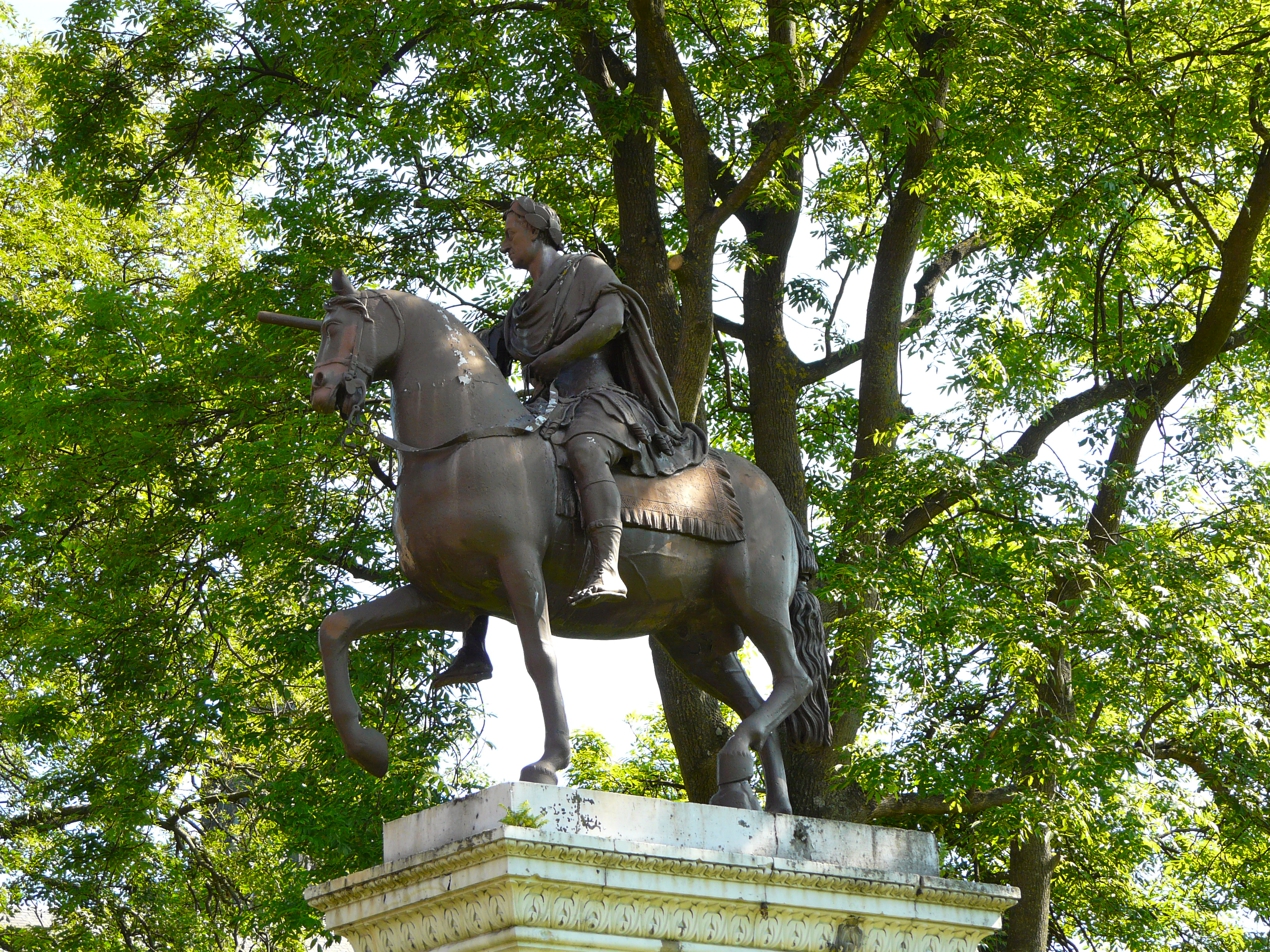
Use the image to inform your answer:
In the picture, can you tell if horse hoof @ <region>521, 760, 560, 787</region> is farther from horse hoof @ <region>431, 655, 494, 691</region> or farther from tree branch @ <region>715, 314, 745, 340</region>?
tree branch @ <region>715, 314, 745, 340</region>

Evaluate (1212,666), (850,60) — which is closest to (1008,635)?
(1212,666)

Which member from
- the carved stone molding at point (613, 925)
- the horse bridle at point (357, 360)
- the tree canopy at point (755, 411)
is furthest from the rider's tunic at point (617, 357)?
the tree canopy at point (755, 411)

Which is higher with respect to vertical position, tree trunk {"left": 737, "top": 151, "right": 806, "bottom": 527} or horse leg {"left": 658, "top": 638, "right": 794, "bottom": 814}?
tree trunk {"left": 737, "top": 151, "right": 806, "bottom": 527}

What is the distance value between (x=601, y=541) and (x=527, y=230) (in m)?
1.62

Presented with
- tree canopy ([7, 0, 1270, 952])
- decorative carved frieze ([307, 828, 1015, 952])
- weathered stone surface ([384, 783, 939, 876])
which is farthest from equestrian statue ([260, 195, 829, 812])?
tree canopy ([7, 0, 1270, 952])

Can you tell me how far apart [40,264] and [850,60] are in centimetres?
1148

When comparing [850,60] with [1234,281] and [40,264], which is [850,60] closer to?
[1234,281]

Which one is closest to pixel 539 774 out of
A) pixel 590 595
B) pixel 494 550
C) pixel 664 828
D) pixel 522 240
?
pixel 664 828

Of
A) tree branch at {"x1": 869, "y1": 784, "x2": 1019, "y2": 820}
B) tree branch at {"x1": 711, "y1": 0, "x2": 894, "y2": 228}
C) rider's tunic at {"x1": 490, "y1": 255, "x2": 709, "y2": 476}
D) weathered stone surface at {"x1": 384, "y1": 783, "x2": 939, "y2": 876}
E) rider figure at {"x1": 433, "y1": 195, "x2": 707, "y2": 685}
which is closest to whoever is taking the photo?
weathered stone surface at {"x1": 384, "y1": 783, "x2": 939, "y2": 876}

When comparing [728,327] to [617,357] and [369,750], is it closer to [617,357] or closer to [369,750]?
[617,357]

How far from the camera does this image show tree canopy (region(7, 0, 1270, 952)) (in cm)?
1198

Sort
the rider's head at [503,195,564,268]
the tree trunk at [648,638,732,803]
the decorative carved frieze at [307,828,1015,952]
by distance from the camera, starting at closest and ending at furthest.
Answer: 1. the decorative carved frieze at [307,828,1015,952]
2. the rider's head at [503,195,564,268]
3. the tree trunk at [648,638,732,803]

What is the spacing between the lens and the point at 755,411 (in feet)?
45.8

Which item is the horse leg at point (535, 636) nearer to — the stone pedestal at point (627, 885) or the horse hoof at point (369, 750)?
the stone pedestal at point (627, 885)
